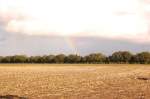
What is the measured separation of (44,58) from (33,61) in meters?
4.49

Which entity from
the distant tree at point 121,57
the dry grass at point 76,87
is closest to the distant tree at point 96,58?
the distant tree at point 121,57

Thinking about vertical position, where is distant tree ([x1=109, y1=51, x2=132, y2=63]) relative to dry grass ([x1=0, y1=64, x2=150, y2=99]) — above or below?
above

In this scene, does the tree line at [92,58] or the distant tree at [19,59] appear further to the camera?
the distant tree at [19,59]

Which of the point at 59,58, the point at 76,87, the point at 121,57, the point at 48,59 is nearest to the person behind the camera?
the point at 76,87

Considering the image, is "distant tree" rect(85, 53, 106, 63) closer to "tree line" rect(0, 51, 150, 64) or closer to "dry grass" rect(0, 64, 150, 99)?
"tree line" rect(0, 51, 150, 64)

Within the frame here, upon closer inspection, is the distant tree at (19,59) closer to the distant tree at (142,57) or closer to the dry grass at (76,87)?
the distant tree at (142,57)

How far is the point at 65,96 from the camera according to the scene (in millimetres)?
23359

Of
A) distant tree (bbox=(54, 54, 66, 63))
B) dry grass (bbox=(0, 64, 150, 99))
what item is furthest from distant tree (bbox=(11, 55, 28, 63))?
dry grass (bbox=(0, 64, 150, 99))

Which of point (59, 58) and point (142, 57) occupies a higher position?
point (59, 58)

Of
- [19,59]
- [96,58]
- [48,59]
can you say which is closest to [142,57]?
[96,58]

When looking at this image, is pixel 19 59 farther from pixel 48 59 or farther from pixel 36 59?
pixel 48 59

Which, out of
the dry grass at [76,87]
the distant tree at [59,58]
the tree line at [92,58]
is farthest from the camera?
the distant tree at [59,58]

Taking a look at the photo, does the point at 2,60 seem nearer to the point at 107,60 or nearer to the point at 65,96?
the point at 107,60

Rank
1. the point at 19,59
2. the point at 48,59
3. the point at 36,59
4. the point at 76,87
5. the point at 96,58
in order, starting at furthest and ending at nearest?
the point at 19,59 → the point at 36,59 → the point at 48,59 → the point at 96,58 → the point at 76,87
